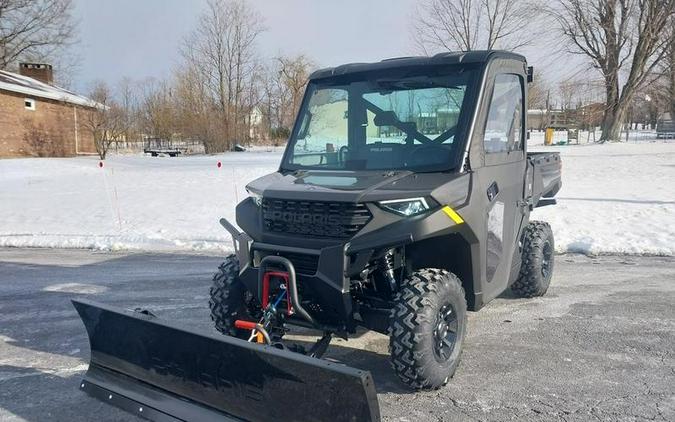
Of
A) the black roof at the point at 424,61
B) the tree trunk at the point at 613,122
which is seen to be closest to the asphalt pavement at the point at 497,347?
the black roof at the point at 424,61

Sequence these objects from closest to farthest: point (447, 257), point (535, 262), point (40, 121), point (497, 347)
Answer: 1. point (447, 257)
2. point (497, 347)
3. point (535, 262)
4. point (40, 121)

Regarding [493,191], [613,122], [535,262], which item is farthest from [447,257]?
[613,122]

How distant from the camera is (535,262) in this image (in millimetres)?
5699

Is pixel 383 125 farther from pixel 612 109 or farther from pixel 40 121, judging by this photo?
pixel 612 109

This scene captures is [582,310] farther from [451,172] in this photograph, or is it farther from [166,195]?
[166,195]

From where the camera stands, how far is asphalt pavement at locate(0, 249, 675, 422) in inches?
145

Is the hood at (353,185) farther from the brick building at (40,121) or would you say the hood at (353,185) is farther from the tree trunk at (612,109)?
the tree trunk at (612,109)

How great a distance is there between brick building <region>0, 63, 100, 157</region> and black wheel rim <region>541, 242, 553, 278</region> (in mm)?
33967

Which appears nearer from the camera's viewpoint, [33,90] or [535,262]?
[535,262]

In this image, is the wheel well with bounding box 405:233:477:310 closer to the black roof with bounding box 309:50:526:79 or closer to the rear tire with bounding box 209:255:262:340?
the rear tire with bounding box 209:255:262:340

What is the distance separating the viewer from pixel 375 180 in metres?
3.81

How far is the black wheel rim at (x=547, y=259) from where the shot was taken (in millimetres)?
6035

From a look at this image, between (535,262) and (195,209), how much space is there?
10.2m

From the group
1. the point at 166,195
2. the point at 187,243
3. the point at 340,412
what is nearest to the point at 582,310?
the point at 340,412
